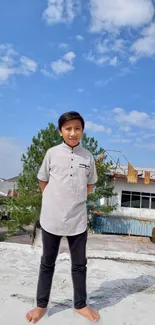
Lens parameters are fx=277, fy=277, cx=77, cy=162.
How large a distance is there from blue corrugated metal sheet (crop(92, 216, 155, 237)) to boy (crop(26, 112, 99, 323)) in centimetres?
1232

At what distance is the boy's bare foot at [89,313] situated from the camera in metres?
1.58

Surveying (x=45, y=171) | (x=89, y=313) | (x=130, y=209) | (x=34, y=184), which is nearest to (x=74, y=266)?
(x=89, y=313)

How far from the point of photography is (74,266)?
1711mm

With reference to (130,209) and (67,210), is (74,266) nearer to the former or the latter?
(67,210)

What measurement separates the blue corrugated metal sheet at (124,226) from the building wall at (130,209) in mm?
789

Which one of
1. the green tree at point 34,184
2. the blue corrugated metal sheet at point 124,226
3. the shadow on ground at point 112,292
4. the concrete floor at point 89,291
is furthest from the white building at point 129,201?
the shadow on ground at point 112,292

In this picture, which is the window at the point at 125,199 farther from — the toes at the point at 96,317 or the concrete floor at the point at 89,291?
the toes at the point at 96,317

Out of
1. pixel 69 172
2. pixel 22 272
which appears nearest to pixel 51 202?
pixel 69 172

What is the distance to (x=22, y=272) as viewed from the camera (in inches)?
93.5

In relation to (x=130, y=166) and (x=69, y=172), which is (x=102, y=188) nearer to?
(x=130, y=166)

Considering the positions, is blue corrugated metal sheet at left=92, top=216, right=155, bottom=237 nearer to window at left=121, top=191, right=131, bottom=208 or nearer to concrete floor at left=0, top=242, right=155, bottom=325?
window at left=121, top=191, right=131, bottom=208

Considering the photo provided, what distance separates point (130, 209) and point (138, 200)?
72 centimetres

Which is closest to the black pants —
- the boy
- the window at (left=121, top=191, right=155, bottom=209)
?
the boy

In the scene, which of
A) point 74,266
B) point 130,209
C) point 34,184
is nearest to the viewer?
point 74,266
